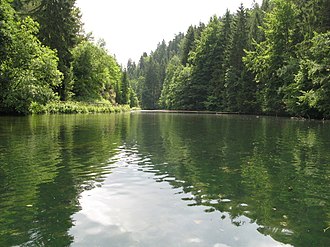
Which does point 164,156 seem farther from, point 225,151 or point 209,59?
point 209,59

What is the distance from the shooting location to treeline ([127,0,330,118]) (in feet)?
108

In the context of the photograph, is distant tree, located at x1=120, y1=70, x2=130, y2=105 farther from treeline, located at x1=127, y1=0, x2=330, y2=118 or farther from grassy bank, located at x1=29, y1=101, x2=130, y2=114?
grassy bank, located at x1=29, y1=101, x2=130, y2=114

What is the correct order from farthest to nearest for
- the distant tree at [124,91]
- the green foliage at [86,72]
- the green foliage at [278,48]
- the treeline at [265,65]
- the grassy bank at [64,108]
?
the distant tree at [124,91] < the green foliage at [86,72] < the green foliage at [278,48] < the grassy bank at [64,108] < the treeline at [265,65]

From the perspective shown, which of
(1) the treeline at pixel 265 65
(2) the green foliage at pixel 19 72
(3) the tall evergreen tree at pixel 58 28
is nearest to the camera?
(2) the green foliage at pixel 19 72

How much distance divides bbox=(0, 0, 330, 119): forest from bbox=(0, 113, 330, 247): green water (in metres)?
21.5

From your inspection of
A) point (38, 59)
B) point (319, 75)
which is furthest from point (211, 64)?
point (38, 59)

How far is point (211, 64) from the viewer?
260 feet

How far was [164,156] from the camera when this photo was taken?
10.9 metres

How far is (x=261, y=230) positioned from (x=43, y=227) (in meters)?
3.00

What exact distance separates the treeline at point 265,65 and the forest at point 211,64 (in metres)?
0.13

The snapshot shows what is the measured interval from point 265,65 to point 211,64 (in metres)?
31.8

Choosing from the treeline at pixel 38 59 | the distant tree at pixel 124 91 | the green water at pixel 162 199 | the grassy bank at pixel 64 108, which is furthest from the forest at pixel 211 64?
the green water at pixel 162 199

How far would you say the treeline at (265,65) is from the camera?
33041 mm

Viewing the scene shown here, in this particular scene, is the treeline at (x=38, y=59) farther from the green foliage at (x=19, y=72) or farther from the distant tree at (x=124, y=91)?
the distant tree at (x=124, y=91)
